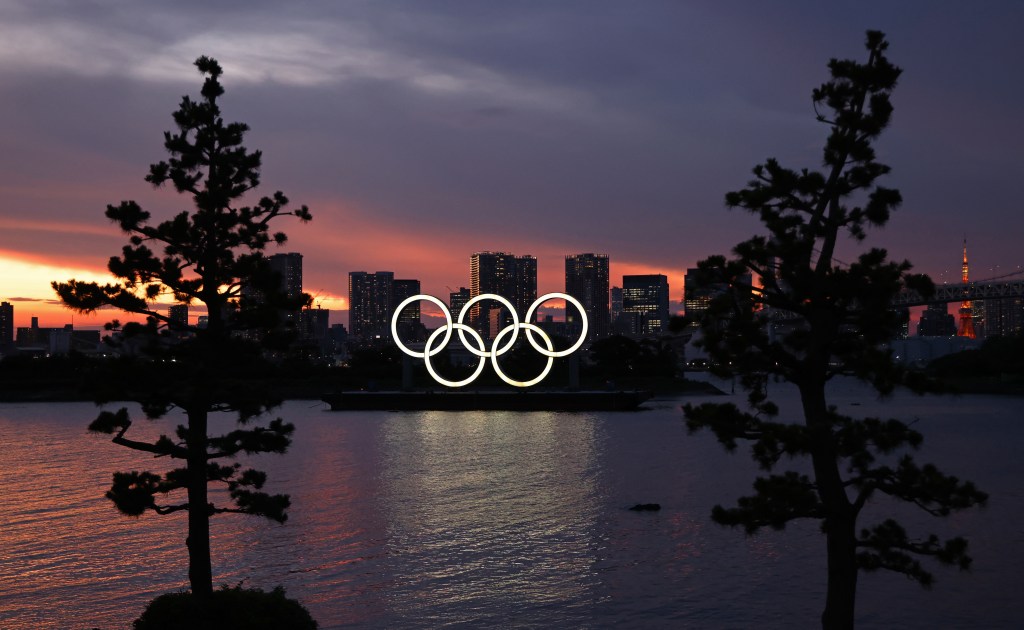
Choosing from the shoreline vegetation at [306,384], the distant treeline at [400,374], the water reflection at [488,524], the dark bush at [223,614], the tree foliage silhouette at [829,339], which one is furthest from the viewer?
the distant treeline at [400,374]

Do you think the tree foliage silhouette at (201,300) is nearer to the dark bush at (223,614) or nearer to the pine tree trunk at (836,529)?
the dark bush at (223,614)

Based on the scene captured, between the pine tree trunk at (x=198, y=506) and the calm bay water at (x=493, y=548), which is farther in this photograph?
the calm bay water at (x=493, y=548)

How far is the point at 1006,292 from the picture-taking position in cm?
17875

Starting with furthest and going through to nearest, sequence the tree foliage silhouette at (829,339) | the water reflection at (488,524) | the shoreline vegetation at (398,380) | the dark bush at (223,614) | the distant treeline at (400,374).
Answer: the distant treeline at (400,374) < the shoreline vegetation at (398,380) < the water reflection at (488,524) < the dark bush at (223,614) < the tree foliage silhouette at (829,339)

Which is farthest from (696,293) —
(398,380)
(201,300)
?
(398,380)

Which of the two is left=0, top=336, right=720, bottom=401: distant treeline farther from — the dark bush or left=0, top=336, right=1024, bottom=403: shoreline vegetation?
the dark bush

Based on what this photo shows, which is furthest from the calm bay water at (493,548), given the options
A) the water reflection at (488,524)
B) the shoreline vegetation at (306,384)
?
the shoreline vegetation at (306,384)

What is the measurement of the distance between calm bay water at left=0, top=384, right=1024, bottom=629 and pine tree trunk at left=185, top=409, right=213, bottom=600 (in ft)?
18.5

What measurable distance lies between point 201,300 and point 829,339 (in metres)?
9.82

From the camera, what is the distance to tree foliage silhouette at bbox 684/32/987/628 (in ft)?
42.8

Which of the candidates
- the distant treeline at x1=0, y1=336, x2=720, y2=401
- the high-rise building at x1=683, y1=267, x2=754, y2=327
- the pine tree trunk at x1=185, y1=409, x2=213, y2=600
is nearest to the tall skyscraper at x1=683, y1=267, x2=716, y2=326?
the high-rise building at x1=683, y1=267, x2=754, y2=327

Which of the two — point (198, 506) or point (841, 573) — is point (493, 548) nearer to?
point (198, 506)

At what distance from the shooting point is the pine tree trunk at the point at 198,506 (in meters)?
16.3

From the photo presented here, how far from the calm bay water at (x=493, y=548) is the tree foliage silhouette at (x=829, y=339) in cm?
909
